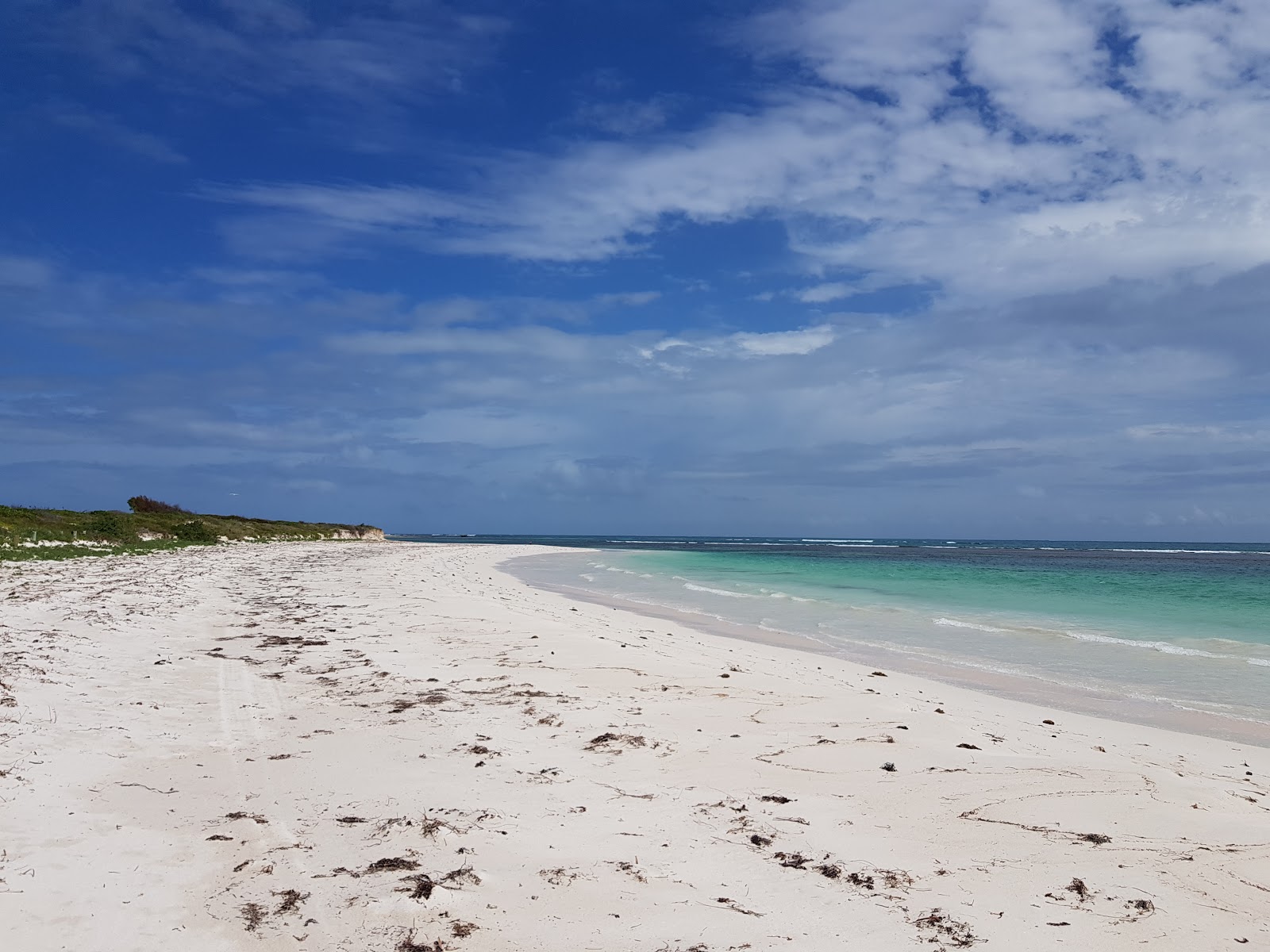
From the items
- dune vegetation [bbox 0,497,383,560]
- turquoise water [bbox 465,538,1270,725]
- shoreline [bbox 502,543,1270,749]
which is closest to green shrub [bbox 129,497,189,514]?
dune vegetation [bbox 0,497,383,560]

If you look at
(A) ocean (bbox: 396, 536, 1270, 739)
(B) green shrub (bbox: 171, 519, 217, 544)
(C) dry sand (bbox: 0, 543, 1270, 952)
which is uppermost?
(B) green shrub (bbox: 171, 519, 217, 544)

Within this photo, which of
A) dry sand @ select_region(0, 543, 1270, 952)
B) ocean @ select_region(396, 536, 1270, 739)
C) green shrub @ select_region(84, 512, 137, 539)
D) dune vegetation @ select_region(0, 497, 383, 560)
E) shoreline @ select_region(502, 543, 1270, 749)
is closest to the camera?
dry sand @ select_region(0, 543, 1270, 952)

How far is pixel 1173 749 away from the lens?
7043mm

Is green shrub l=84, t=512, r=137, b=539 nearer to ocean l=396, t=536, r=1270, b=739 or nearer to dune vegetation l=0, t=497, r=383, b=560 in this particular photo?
dune vegetation l=0, t=497, r=383, b=560

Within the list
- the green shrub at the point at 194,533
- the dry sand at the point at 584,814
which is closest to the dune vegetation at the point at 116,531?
Result: the green shrub at the point at 194,533

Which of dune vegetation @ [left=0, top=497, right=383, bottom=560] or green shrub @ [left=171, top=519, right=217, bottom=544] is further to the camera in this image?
green shrub @ [left=171, top=519, right=217, bottom=544]

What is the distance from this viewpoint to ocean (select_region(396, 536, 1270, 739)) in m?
10.4

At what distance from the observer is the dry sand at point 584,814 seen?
353 cm

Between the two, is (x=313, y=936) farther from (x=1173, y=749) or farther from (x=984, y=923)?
(x=1173, y=749)

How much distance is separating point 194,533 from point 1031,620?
1884 inches

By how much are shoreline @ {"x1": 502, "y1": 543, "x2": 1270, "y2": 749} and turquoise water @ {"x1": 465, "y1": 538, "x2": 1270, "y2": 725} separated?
0.30ft

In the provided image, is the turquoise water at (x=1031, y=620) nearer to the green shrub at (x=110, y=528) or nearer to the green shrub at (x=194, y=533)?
the green shrub at (x=110, y=528)

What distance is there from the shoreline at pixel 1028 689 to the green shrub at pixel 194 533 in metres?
40.9

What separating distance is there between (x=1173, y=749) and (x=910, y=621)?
11.4m
